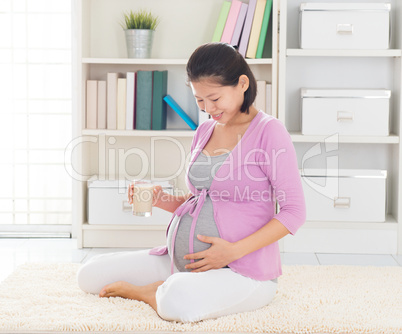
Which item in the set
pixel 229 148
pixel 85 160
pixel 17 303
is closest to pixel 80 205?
pixel 85 160

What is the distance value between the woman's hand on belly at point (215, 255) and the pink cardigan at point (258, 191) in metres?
0.04

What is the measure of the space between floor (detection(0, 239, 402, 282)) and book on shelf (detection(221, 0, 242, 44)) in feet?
3.48

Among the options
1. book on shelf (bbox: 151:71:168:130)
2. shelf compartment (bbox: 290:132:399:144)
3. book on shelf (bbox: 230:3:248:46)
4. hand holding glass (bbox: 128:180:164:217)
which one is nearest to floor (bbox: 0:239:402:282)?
shelf compartment (bbox: 290:132:399:144)

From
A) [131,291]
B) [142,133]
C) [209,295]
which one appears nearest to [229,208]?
[209,295]

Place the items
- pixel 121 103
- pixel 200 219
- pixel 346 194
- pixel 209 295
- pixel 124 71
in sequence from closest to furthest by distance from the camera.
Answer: pixel 209 295, pixel 200 219, pixel 346 194, pixel 121 103, pixel 124 71

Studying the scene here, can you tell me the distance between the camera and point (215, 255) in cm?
187

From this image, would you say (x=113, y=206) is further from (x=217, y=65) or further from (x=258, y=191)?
(x=217, y=65)

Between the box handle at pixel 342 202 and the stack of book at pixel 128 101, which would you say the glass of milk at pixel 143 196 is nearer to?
the stack of book at pixel 128 101

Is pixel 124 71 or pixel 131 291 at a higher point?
pixel 124 71

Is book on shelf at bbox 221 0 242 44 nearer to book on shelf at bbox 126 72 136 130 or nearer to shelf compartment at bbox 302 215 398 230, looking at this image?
book on shelf at bbox 126 72 136 130

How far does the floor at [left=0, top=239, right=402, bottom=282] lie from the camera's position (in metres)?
2.79

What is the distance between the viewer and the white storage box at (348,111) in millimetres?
2953

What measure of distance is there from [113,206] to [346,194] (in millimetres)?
1116

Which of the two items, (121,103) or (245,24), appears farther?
(121,103)
